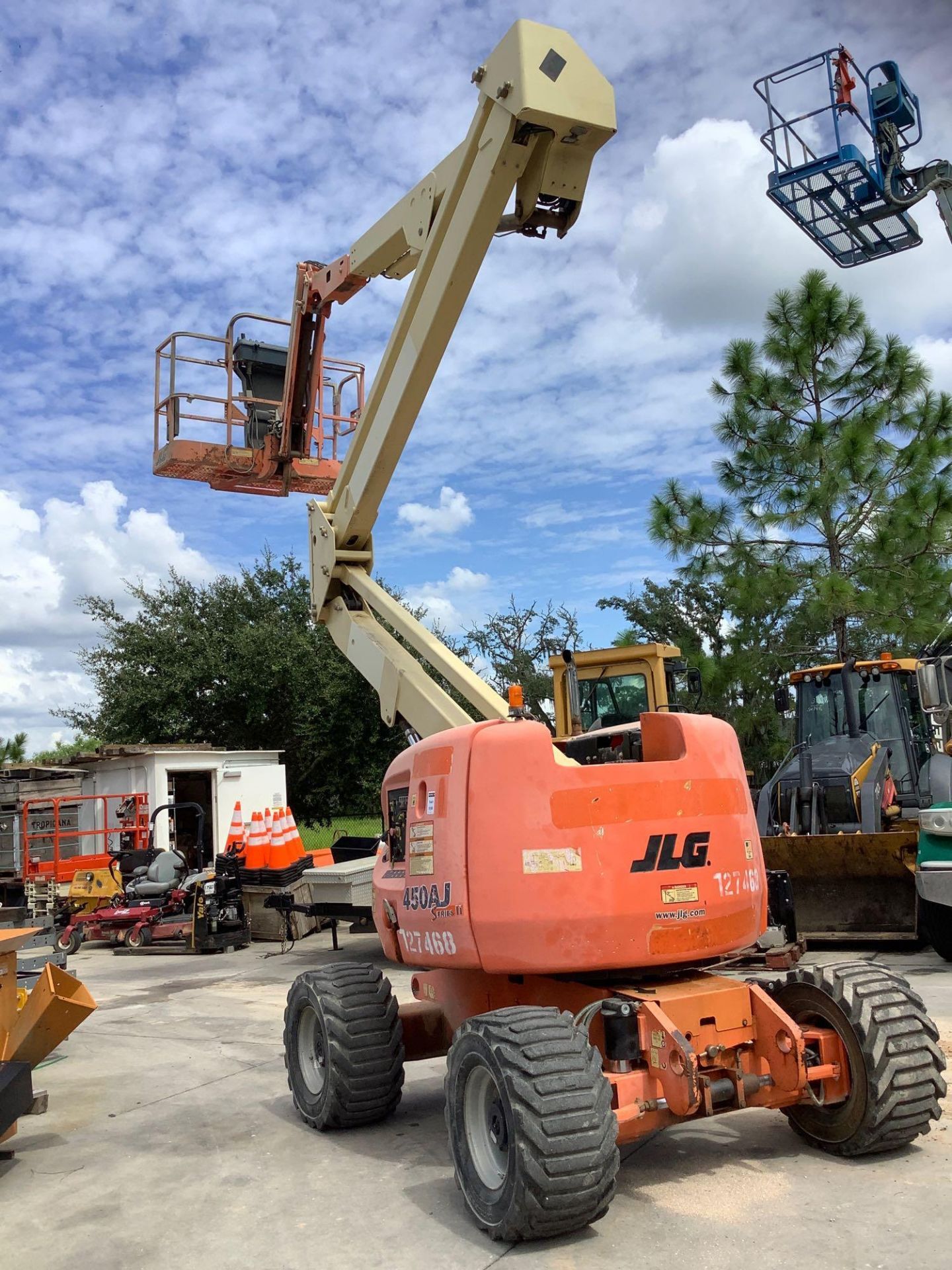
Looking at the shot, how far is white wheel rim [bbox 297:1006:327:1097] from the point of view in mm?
6047

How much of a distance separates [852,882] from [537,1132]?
23.8 ft

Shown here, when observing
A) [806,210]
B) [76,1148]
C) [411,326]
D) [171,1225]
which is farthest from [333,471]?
[171,1225]

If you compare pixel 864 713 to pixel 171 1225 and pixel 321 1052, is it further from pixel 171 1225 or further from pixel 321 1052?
pixel 171 1225

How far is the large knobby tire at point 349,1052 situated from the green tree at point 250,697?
2457cm

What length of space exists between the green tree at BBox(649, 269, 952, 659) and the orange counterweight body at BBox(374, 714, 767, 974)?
10993 mm

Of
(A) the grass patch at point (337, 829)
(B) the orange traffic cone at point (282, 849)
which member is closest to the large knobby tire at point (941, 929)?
(B) the orange traffic cone at point (282, 849)

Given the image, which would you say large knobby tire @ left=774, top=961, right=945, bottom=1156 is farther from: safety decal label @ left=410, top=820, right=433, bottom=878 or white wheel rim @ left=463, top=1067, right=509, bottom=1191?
safety decal label @ left=410, top=820, right=433, bottom=878

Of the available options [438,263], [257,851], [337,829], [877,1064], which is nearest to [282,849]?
[257,851]

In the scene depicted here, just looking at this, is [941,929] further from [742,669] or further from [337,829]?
[337,829]

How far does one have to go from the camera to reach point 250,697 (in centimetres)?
3209

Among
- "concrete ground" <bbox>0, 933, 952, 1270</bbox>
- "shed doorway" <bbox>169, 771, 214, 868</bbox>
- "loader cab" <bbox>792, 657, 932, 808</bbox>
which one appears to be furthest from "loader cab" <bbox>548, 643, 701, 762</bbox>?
"shed doorway" <bbox>169, 771, 214, 868</bbox>

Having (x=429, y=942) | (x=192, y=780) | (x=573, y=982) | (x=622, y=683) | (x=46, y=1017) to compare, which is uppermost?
(x=622, y=683)

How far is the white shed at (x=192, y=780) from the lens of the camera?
2027 centimetres

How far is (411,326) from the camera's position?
766 cm
